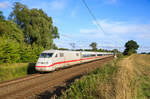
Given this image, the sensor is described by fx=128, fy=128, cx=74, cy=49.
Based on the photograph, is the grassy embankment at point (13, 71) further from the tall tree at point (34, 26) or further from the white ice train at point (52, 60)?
the tall tree at point (34, 26)

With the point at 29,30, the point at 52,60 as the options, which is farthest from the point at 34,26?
the point at 52,60

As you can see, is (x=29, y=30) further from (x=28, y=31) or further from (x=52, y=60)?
(x=52, y=60)

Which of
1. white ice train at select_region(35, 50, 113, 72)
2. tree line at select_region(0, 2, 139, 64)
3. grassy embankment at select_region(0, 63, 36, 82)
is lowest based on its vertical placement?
grassy embankment at select_region(0, 63, 36, 82)

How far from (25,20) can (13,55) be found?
1747 cm

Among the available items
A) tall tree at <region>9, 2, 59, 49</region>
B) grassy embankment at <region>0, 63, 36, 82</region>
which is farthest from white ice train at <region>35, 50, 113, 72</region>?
tall tree at <region>9, 2, 59, 49</region>

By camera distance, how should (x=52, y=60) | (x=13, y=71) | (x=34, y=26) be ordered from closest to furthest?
(x=13, y=71) < (x=52, y=60) < (x=34, y=26)

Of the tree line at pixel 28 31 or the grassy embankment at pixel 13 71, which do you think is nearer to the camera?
the grassy embankment at pixel 13 71

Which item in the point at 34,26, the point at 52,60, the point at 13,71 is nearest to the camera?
the point at 13,71

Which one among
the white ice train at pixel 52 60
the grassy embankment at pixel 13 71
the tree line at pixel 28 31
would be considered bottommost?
the grassy embankment at pixel 13 71

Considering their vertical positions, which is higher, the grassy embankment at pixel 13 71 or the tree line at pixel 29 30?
the tree line at pixel 29 30

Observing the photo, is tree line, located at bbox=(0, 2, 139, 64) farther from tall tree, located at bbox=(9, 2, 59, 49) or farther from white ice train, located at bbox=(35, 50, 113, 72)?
white ice train, located at bbox=(35, 50, 113, 72)

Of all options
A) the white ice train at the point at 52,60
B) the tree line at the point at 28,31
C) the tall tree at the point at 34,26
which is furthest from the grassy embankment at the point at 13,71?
the tall tree at the point at 34,26

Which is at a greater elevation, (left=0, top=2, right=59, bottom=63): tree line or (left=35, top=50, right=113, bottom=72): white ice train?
(left=0, top=2, right=59, bottom=63): tree line

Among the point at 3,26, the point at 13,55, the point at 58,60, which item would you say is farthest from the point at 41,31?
the point at 58,60
